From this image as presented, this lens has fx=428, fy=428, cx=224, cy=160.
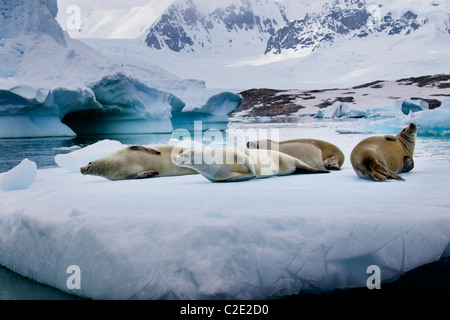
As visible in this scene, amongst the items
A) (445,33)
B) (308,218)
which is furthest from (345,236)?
(445,33)

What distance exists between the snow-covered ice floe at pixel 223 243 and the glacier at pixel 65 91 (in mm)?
8789

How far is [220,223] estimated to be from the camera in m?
1.35

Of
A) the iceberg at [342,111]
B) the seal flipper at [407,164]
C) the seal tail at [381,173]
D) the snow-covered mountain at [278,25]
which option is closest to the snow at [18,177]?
the seal tail at [381,173]

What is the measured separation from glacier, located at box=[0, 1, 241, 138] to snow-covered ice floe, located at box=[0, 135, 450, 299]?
8789 mm

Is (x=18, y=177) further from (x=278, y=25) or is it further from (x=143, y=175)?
(x=278, y=25)

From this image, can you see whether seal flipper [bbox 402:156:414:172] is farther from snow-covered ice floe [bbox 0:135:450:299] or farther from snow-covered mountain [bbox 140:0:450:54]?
snow-covered mountain [bbox 140:0:450:54]

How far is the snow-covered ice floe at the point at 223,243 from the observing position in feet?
4.14

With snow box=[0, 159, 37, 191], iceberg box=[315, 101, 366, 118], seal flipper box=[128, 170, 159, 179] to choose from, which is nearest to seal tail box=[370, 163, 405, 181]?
seal flipper box=[128, 170, 159, 179]

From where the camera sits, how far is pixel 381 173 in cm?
243

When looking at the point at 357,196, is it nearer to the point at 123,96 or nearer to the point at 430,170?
the point at 430,170

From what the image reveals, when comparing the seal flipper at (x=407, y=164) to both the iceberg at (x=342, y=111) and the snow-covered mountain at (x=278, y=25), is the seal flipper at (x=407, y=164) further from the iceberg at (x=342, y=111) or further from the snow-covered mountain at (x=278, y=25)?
the snow-covered mountain at (x=278, y=25)

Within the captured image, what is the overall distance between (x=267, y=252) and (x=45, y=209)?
3.03ft

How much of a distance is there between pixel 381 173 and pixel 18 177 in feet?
6.68

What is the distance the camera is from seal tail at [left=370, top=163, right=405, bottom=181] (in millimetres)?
2373
